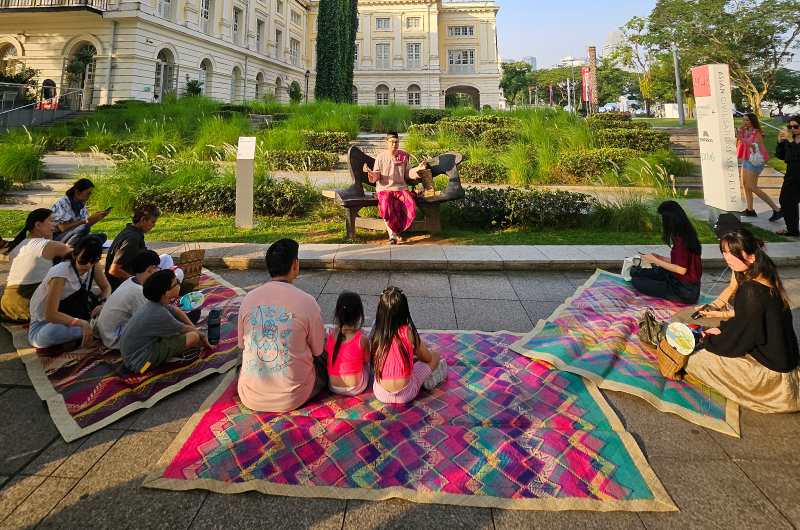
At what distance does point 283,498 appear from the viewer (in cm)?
191

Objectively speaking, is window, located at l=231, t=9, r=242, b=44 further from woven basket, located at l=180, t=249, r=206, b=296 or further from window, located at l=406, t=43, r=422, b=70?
woven basket, located at l=180, t=249, r=206, b=296

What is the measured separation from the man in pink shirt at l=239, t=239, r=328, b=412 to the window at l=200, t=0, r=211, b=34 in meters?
31.2

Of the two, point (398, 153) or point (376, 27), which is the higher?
point (376, 27)

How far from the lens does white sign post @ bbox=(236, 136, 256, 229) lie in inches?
277

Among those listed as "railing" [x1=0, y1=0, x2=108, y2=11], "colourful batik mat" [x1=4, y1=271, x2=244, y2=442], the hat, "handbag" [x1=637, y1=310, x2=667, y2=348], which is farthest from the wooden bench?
"railing" [x1=0, y1=0, x2=108, y2=11]

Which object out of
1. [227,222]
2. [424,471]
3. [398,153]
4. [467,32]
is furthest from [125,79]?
[467,32]

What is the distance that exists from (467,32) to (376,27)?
9.80 meters

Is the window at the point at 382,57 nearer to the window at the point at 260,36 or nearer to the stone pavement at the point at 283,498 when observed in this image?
the window at the point at 260,36

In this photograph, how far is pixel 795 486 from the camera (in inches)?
78.5

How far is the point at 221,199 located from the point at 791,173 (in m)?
9.72

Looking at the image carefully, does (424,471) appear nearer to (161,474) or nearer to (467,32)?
(161,474)

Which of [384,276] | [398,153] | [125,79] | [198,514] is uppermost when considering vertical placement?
[125,79]

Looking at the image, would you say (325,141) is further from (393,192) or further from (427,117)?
Result: (393,192)

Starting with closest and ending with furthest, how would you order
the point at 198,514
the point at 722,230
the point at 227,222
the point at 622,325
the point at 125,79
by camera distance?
1. the point at 198,514
2. the point at 622,325
3. the point at 722,230
4. the point at 227,222
5. the point at 125,79
